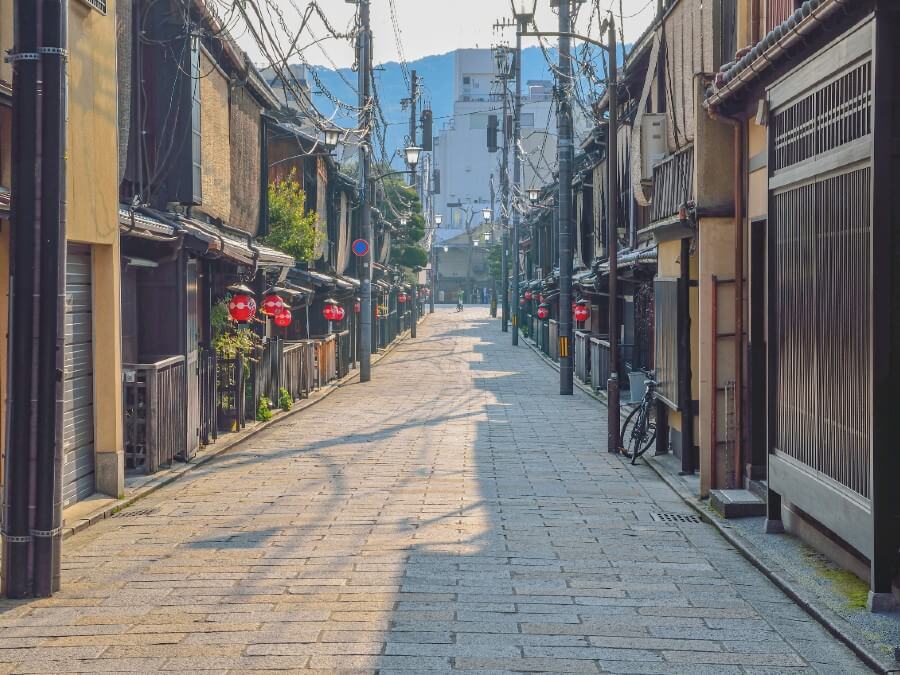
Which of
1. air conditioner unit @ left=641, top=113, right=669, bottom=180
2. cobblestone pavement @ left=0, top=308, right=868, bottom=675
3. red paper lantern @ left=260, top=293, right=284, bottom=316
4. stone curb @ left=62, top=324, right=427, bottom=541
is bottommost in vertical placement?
cobblestone pavement @ left=0, top=308, right=868, bottom=675

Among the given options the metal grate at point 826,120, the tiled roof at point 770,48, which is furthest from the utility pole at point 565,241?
the metal grate at point 826,120

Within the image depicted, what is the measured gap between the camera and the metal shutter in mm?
12836

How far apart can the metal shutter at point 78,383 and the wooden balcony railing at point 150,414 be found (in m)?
1.40

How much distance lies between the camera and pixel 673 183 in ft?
56.7

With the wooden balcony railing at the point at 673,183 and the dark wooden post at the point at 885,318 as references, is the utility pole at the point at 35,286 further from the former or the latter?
the wooden balcony railing at the point at 673,183

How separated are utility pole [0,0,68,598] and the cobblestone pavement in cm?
69

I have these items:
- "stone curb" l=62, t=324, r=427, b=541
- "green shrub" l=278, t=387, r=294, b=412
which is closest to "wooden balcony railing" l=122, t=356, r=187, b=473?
"stone curb" l=62, t=324, r=427, b=541

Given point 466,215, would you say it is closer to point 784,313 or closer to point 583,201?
point 583,201

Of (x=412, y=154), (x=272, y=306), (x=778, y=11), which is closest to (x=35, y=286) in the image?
(x=778, y=11)

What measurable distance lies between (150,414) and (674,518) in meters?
7.23

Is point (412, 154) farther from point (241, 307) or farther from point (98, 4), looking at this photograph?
point (98, 4)

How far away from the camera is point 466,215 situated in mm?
139000

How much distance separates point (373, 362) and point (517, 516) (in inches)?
1292

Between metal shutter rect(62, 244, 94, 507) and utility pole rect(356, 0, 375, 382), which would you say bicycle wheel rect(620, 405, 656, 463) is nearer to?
metal shutter rect(62, 244, 94, 507)
